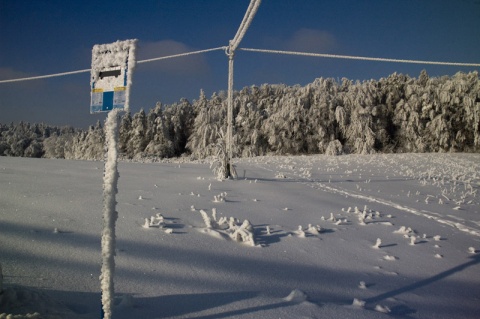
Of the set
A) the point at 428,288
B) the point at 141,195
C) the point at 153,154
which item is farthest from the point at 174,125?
the point at 428,288

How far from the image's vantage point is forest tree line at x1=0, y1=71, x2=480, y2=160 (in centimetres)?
2888

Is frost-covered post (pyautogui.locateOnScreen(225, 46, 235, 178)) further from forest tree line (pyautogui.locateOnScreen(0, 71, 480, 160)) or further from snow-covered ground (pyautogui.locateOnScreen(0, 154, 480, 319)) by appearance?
forest tree line (pyautogui.locateOnScreen(0, 71, 480, 160))

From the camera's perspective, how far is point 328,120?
33.0m

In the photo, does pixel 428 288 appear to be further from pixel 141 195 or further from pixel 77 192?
pixel 77 192

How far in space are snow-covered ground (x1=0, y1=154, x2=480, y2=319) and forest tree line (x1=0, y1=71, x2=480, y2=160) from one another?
19328 millimetres

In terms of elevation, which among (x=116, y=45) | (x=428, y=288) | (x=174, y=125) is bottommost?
(x=428, y=288)

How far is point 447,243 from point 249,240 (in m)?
2.93

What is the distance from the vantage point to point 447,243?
4156mm

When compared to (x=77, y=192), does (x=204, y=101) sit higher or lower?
higher

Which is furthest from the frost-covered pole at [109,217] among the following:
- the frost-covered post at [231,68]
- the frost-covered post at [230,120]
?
the frost-covered post at [230,120]

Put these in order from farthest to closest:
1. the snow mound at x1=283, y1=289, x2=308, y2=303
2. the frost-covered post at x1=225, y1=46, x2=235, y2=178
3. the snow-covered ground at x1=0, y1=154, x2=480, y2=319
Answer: the frost-covered post at x1=225, y1=46, x2=235, y2=178, the snow mound at x1=283, y1=289, x2=308, y2=303, the snow-covered ground at x1=0, y1=154, x2=480, y2=319

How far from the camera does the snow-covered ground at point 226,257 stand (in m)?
2.12

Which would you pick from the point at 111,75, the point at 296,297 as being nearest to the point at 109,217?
the point at 111,75

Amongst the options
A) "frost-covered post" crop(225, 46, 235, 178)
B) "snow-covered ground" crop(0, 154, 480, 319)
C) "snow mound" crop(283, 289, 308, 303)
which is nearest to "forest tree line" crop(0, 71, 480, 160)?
"frost-covered post" crop(225, 46, 235, 178)
